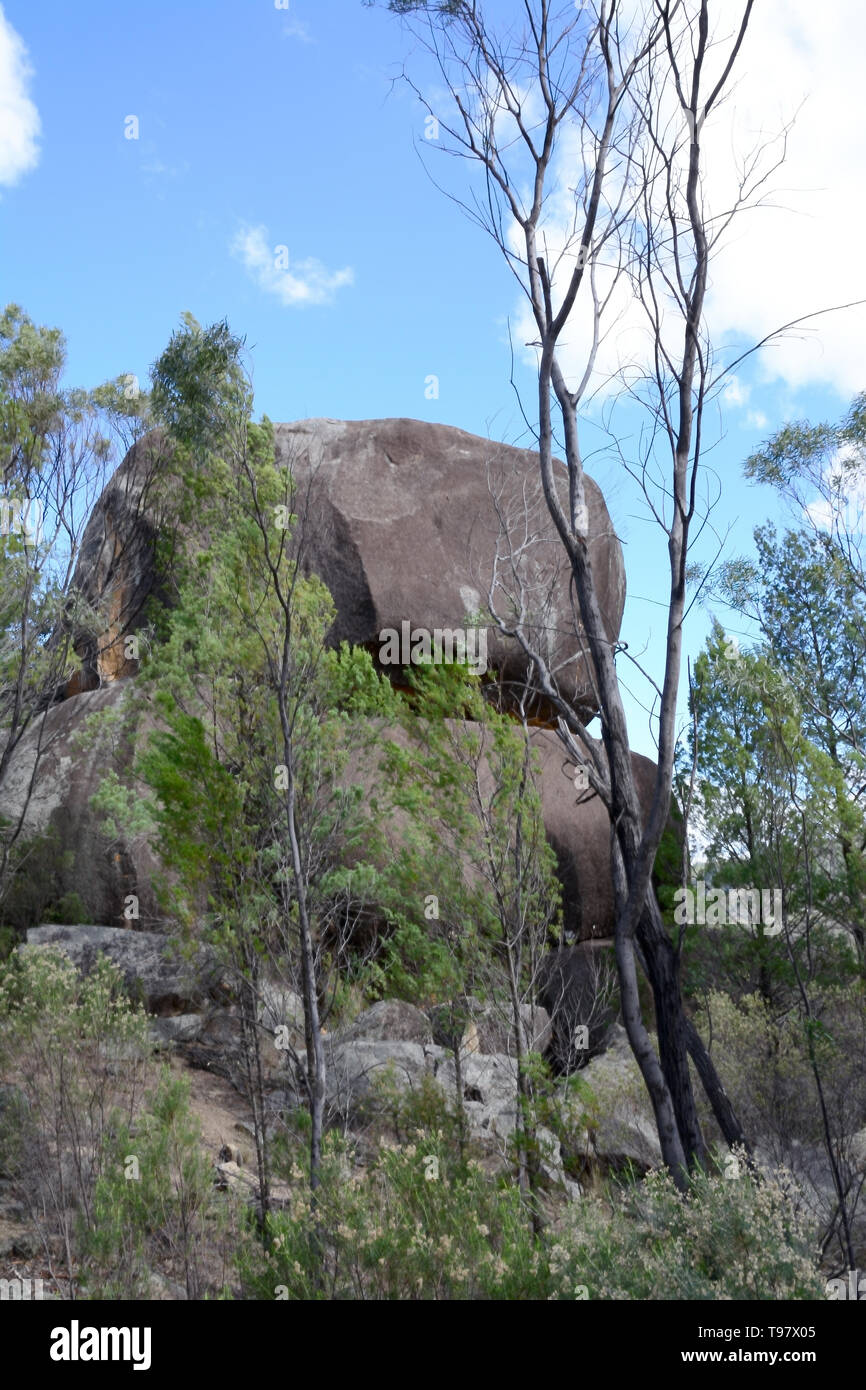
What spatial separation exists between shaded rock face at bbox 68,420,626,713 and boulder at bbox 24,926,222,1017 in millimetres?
4822

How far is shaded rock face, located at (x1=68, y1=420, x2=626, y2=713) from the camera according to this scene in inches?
701

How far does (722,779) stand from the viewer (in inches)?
565

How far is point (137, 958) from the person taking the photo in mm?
14812

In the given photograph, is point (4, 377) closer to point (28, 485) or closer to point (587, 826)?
point (28, 485)

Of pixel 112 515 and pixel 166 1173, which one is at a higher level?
pixel 112 515

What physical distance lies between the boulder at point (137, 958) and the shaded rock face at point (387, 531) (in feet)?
15.8

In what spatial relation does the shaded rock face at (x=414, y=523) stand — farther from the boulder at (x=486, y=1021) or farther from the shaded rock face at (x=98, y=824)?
the boulder at (x=486, y=1021)

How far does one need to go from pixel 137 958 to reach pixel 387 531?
8290mm

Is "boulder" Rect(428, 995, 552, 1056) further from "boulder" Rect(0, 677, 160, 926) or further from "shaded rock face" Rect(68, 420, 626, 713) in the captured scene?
"shaded rock face" Rect(68, 420, 626, 713)

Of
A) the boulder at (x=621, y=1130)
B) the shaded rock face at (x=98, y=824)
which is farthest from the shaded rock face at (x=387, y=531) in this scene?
the boulder at (x=621, y=1130)

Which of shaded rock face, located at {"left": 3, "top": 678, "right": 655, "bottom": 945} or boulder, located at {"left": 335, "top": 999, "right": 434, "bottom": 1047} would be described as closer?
boulder, located at {"left": 335, "top": 999, "right": 434, "bottom": 1047}

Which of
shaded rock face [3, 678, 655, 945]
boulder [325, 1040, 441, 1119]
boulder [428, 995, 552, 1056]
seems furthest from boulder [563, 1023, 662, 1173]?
shaded rock face [3, 678, 655, 945]
